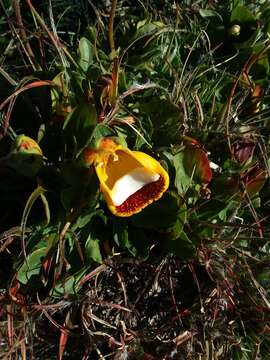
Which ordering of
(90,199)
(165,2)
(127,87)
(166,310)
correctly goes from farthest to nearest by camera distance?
(165,2)
(166,310)
(127,87)
(90,199)

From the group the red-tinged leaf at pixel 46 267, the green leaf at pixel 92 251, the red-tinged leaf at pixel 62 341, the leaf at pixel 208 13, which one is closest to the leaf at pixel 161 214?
the green leaf at pixel 92 251

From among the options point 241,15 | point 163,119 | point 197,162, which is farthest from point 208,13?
point 197,162

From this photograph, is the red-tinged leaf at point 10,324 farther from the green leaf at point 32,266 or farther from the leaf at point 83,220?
the leaf at point 83,220

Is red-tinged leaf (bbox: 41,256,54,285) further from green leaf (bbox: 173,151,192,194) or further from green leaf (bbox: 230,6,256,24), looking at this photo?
green leaf (bbox: 230,6,256,24)

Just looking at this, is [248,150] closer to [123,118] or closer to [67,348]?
[123,118]

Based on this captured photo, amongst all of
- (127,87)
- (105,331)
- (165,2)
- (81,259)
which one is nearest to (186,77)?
(127,87)

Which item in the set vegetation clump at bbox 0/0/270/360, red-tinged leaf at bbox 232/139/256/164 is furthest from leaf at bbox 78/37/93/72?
red-tinged leaf at bbox 232/139/256/164
